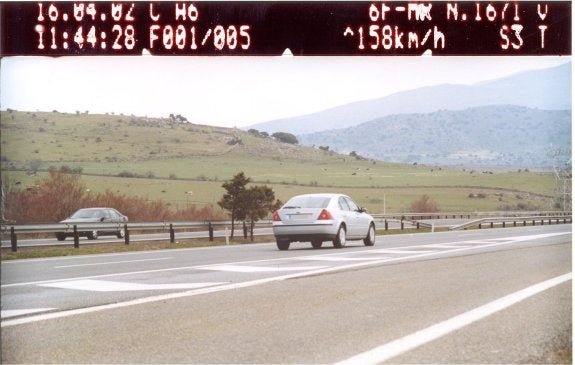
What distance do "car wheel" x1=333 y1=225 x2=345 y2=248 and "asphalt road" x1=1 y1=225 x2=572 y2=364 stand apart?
5766 mm

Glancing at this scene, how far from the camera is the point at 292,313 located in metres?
9.35

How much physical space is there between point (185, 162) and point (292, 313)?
111 feet

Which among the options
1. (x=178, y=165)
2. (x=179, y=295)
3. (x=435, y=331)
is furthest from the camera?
(x=178, y=165)

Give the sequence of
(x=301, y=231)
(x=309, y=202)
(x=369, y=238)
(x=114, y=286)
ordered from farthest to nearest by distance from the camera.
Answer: (x=369, y=238) → (x=309, y=202) → (x=301, y=231) → (x=114, y=286)

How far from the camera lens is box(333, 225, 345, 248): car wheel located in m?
22.4

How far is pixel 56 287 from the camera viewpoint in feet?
41.4

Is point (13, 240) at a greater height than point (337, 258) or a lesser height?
greater

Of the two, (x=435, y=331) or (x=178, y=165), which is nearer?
(x=435, y=331)

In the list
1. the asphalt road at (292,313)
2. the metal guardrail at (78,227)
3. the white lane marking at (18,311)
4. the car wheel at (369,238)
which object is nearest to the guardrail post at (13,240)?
the metal guardrail at (78,227)

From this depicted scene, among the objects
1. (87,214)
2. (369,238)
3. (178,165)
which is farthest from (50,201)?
(178,165)

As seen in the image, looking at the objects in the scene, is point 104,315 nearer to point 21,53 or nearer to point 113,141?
point 21,53

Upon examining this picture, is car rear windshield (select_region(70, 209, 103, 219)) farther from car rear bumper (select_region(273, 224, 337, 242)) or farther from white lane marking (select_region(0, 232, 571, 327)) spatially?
white lane marking (select_region(0, 232, 571, 327))

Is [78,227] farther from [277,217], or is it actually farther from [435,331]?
[435,331]

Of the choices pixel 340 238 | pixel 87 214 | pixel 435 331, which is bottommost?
pixel 435 331
